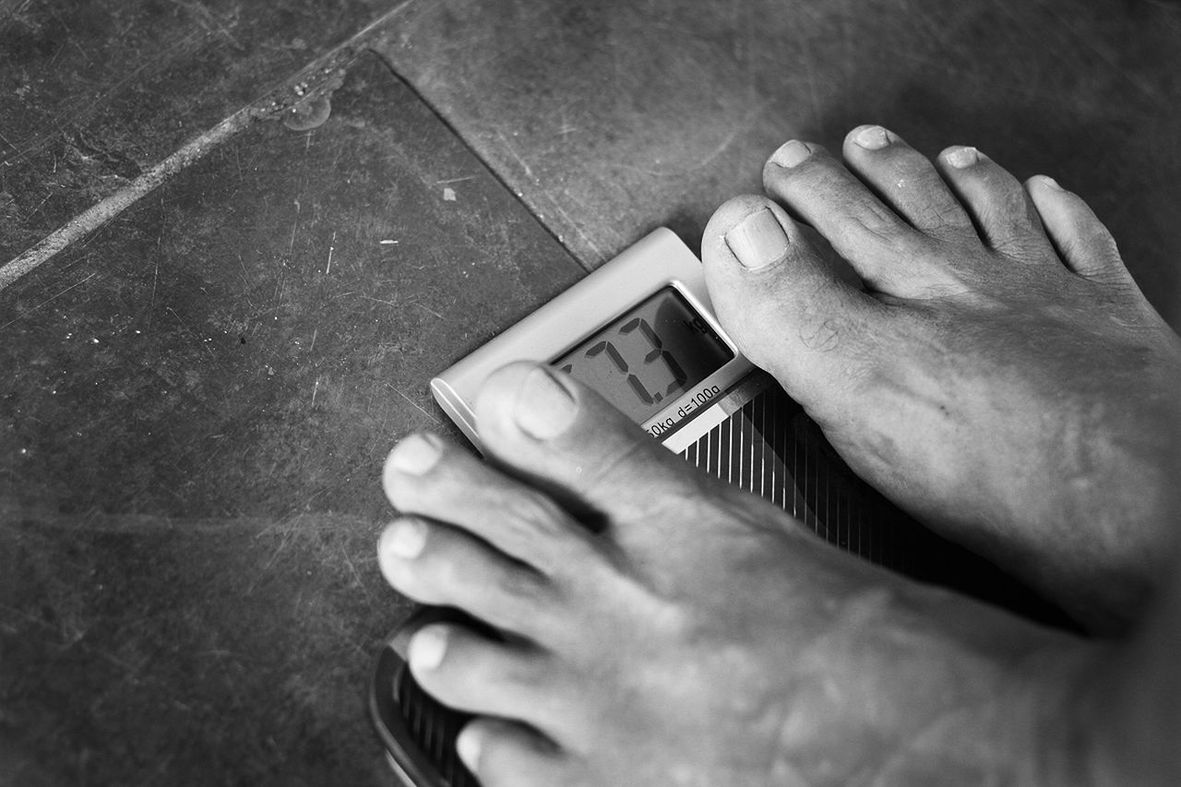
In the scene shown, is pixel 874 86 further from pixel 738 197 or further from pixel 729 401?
pixel 729 401

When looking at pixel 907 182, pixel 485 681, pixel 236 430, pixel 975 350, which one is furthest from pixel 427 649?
pixel 907 182

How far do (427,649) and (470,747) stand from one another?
0.08 metres

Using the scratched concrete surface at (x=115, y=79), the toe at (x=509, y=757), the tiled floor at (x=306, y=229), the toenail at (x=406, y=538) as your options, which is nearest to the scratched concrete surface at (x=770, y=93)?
the tiled floor at (x=306, y=229)

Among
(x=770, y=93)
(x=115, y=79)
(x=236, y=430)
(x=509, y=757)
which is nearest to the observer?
(x=509, y=757)

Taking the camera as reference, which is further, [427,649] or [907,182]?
[907,182]

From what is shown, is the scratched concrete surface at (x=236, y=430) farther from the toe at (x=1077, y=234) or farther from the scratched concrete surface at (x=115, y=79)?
the toe at (x=1077, y=234)

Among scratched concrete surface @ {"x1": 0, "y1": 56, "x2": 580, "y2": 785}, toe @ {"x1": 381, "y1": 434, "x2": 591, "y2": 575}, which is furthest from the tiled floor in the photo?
toe @ {"x1": 381, "y1": 434, "x2": 591, "y2": 575}

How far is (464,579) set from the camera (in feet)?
2.68

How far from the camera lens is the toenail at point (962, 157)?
1.09 metres

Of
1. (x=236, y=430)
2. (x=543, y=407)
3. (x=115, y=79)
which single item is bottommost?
(x=543, y=407)

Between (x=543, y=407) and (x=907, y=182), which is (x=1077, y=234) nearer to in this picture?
(x=907, y=182)

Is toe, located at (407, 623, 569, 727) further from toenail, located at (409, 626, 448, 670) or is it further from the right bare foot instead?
the right bare foot

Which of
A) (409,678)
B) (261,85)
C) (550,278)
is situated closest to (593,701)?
(409,678)

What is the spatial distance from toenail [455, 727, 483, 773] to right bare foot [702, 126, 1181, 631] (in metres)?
0.42
